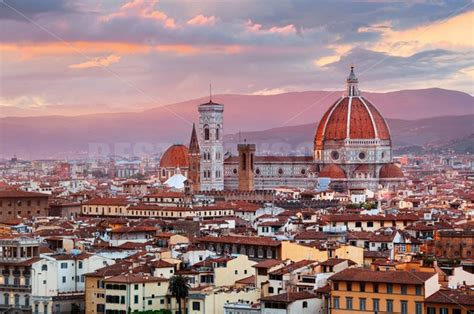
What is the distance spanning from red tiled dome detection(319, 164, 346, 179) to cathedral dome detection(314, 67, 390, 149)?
4.43 meters

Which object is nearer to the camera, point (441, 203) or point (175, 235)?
point (175, 235)

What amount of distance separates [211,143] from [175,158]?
1985 cm

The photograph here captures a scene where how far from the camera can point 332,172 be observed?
110875 millimetres

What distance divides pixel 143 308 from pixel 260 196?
49415 millimetres

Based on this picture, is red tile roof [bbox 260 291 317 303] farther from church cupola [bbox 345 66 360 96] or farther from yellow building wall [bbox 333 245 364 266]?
church cupola [bbox 345 66 360 96]

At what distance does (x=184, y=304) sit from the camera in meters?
39.8

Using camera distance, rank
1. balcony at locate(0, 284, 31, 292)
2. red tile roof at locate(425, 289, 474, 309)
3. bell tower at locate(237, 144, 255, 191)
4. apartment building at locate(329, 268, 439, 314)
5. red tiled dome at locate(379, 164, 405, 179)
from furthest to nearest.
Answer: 1. red tiled dome at locate(379, 164, 405, 179)
2. bell tower at locate(237, 144, 255, 191)
3. balcony at locate(0, 284, 31, 292)
4. apartment building at locate(329, 268, 439, 314)
5. red tile roof at locate(425, 289, 474, 309)

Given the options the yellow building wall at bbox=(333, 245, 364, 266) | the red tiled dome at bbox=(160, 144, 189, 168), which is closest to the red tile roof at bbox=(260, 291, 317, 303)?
the yellow building wall at bbox=(333, 245, 364, 266)

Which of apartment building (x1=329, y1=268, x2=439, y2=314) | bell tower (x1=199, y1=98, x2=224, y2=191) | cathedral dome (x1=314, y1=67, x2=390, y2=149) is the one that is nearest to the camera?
apartment building (x1=329, y1=268, x2=439, y2=314)

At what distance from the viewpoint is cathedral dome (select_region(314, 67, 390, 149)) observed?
380ft

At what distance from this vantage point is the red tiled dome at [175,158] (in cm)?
12838

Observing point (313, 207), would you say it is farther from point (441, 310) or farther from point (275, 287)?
point (441, 310)

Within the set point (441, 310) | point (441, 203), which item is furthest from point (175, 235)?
point (441, 203)

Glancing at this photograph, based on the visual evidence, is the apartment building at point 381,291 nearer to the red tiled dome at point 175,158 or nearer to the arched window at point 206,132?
the arched window at point 206,132
